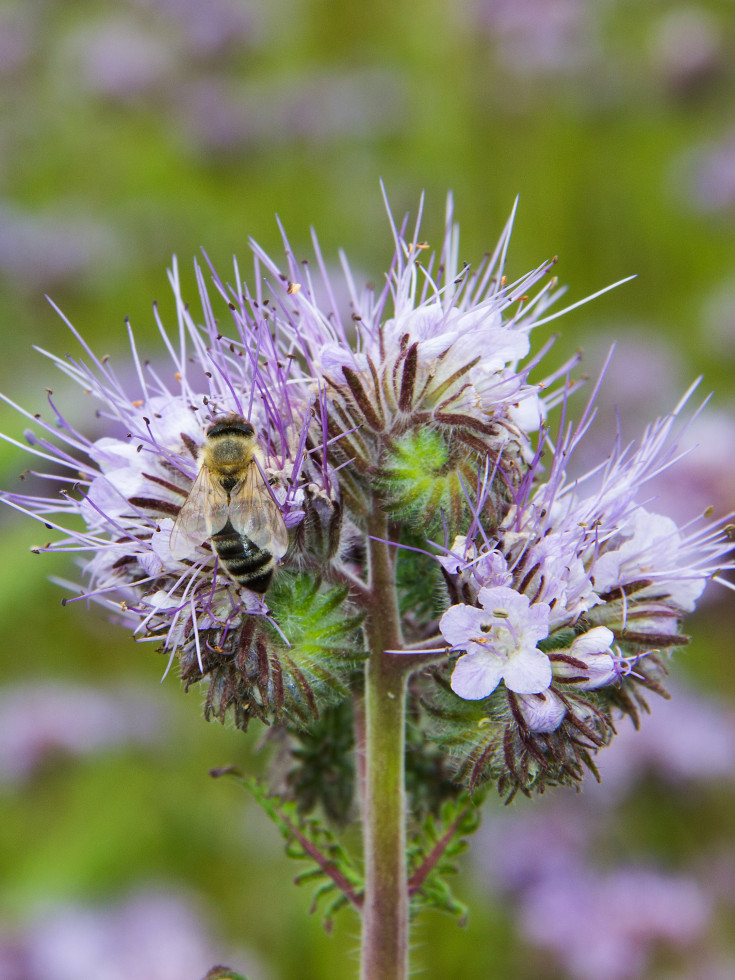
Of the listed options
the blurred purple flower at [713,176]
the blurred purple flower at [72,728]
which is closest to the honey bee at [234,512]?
the blurred purple flower at [72,728]

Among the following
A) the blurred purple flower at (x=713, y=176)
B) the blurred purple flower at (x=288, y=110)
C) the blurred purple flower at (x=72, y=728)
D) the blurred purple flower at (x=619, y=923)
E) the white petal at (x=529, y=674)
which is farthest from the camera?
the blurred purple flower at (x=288, y=110)

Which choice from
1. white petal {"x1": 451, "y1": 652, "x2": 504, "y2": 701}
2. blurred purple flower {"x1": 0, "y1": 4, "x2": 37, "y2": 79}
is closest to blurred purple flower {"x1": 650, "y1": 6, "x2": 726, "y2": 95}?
blurred purple flower {"x1": 0, "y1": 4, "x2": 37, "y2": 79}

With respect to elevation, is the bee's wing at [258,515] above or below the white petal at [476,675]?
above

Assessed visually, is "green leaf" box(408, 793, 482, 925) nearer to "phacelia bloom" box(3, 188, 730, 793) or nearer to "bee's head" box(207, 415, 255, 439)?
"phacelia bloom" box(3, 188, 730, 793)

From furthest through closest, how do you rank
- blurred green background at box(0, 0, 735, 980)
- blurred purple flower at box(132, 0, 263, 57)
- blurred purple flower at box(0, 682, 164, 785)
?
blurred purple flower at box(132, 0, 263, 57) < blurred purple flower at box(0, 682, 164, 785) < blurred green background at box(0, 0, 735, 980)

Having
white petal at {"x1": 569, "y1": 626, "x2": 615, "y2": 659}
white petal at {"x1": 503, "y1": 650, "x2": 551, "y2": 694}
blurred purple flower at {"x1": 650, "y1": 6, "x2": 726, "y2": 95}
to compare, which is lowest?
white petal at {"x1": 503, "y1": 650, "x2": 551, "y2": 694}

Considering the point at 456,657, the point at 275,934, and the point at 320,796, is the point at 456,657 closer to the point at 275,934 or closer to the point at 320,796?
the point at 320,796

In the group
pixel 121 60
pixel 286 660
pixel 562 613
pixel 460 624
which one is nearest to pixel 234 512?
pixel 286 660

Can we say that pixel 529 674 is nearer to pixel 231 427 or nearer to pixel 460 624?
pixel 460 624

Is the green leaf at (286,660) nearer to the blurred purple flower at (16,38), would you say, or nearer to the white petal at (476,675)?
the white petal at (476,675)

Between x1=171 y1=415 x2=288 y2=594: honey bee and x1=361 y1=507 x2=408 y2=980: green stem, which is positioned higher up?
x1=171 y1=415 x2=288 y2=594: honey bee
